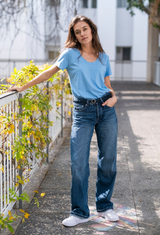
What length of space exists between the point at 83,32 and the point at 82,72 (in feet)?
1.14

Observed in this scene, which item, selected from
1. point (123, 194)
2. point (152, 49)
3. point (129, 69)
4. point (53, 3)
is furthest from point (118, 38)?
point (123, 194)

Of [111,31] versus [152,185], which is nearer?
[152,185]

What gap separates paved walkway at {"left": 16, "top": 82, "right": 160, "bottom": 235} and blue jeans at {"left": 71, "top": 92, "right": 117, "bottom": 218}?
0.86 ft

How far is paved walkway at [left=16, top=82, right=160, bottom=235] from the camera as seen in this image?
2836 millimetres

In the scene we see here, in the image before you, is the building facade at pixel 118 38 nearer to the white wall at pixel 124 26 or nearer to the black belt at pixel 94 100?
the white wall at pixel 124 26

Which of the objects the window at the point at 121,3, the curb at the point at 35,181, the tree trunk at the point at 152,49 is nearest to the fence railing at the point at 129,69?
the tree trunk at the point at 152,49

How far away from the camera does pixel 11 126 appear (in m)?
2.67

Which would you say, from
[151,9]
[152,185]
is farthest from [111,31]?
[152,185]

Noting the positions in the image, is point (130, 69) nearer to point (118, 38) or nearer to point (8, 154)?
point (118, 38)

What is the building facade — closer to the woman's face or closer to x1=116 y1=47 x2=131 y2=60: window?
x1=116 y1=47 x2=131 y2=60: window

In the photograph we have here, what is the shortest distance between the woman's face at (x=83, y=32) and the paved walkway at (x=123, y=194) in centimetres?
159

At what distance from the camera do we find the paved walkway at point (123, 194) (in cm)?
284

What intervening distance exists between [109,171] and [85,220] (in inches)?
19.0

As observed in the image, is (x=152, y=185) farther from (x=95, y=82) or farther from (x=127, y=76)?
(x=127, y=76)
